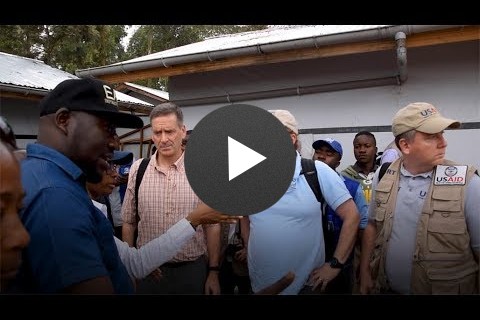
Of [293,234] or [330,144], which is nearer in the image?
[293,234]

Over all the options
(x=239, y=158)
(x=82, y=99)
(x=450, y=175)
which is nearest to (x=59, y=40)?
(x=82, y=99)

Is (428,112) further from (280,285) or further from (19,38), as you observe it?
(19,38)

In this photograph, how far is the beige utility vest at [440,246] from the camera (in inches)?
56.8

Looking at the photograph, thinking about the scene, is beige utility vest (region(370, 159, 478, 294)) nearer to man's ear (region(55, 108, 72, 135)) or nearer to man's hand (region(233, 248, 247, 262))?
man's hand (region(233, 248, 247, 262))

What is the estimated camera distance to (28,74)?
4.55ft

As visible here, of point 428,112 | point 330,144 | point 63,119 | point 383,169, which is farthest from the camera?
point 330,144

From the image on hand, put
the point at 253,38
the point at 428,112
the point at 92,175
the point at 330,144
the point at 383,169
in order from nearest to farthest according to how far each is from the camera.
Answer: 1. the point at 92,175
2. the point at 428,112
3. the point at 253,38
4. the point at 383,169
5. the point at 330,144

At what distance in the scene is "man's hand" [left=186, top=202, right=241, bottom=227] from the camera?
1206 millimetres

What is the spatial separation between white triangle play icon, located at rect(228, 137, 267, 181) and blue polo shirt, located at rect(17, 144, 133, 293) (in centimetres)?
41

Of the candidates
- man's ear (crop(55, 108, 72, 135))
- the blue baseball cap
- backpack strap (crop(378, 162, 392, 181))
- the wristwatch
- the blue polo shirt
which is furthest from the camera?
the blue baseball cap

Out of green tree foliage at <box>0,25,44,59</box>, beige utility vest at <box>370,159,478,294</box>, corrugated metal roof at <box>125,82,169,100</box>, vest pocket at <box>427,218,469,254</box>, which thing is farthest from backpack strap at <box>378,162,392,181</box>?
green tree foliage at <box>0,25,44,59</box>

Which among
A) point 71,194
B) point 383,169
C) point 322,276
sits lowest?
point 322,276

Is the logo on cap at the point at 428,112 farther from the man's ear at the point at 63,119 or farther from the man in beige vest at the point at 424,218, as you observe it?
the man's ear at the point at 63,119
